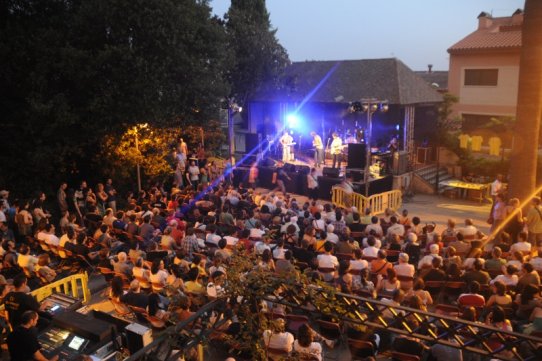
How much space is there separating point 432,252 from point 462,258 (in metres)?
1.59

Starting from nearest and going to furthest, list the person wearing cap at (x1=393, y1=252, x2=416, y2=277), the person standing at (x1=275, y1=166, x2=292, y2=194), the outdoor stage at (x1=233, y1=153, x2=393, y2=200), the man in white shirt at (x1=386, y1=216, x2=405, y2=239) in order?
the person wearing cap at (x1=393, y1=252, x2=416, y2=277) < the man in white shirt at (x1=386, y1=216, x2=405, y2=239) < the outdoor stage at (x1=233, y1=153, x2=393, y2=200) < the person standing at (x1=275, y1=166, x2=292, y2=194)

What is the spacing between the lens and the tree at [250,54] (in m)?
29.0

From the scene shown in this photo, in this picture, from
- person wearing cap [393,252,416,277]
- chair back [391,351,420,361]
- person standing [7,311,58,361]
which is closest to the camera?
person standing [7,311,58,361]

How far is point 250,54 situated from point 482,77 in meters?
14.3

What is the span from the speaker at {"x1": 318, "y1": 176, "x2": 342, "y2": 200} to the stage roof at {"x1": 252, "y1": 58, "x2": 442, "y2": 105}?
26.1ft

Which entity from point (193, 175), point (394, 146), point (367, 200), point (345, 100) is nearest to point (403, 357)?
point (367, 200)

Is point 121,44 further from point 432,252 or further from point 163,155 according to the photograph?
point 432,252

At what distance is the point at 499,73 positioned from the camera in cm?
2838

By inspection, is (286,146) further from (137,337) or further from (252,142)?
(137,337)

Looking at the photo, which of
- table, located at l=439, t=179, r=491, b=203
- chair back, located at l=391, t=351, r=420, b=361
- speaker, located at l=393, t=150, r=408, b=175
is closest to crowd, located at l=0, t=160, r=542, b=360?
chair back, located at l=391, t=351, r=420, b=361

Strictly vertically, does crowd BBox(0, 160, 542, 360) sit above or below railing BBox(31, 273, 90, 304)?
above

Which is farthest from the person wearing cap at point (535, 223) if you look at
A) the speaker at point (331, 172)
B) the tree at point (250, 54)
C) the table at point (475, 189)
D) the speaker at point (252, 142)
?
the tree at point (250, 54)

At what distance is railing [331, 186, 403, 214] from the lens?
1727 centimetres

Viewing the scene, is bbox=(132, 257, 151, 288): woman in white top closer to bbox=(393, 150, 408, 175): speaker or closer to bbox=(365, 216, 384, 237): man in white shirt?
bbox=(365, 216, 384, 237): man in white shirt
